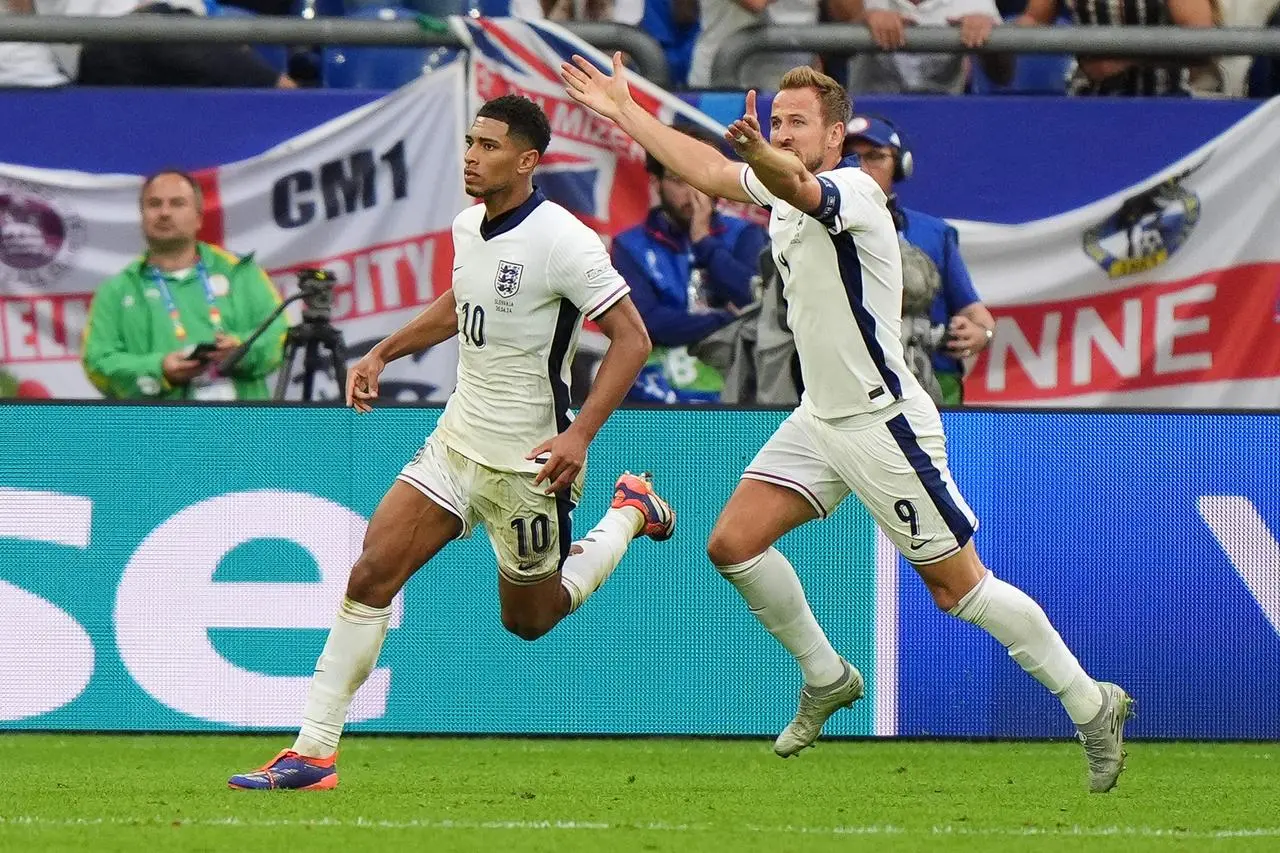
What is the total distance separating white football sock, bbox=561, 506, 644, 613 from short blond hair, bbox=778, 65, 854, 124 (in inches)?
70.0

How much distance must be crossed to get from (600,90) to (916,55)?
4.60m

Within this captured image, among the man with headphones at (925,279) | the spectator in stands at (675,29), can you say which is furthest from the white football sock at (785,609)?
the spectator in stands at (675,29)

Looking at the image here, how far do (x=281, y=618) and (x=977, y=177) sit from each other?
4.14m

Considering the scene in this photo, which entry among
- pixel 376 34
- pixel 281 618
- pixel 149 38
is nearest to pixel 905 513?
pixel 281 618

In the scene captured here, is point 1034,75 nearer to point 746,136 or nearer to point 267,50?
point 267,50

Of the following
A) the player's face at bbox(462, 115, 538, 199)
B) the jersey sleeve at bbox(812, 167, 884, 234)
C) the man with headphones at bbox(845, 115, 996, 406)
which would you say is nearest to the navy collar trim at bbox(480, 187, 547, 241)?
the player's face at bbox(462, 115, 538, 199)

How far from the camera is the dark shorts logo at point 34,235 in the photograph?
404 inches

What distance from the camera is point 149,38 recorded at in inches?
410

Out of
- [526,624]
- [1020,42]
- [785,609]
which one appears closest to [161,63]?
[1020,42]

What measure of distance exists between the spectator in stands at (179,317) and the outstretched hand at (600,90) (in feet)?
11.2

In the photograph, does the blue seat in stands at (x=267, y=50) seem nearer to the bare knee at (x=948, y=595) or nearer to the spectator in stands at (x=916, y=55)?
the spectator in stands at (x=916, y=55)

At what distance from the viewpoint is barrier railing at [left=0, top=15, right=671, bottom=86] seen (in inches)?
407

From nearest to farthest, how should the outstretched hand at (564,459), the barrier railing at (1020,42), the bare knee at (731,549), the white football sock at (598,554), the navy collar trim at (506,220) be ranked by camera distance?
the outstretched hand at (564,459), the navy collar trim at (506,220), the bare knee at (731,549), the white football sock at (598,554), the barrier railing at (1020,42)

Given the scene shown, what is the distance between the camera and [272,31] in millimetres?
10297
